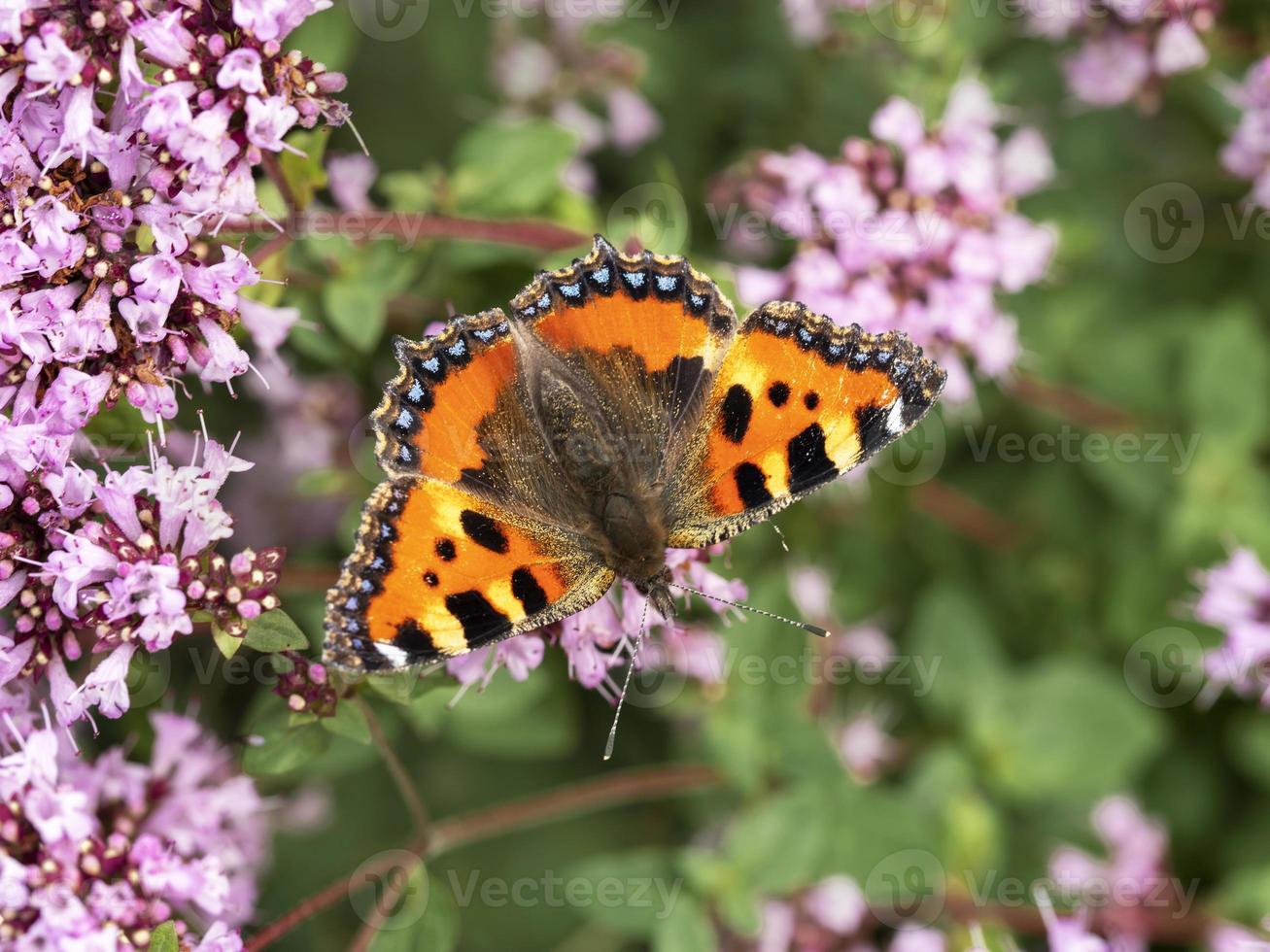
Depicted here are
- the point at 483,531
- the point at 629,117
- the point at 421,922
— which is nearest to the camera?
the point at 483,531

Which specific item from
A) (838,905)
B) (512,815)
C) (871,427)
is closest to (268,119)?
(871,427)

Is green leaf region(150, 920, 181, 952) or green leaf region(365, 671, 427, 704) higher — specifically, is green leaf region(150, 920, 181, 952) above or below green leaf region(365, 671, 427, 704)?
below

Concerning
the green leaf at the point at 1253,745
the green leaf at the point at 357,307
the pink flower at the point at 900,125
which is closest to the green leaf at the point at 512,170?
the green leaf at the point at 357,307

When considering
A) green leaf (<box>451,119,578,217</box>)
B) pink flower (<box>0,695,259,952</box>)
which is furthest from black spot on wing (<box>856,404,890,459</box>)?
pink flower (<box>0,695,259,952</box>)

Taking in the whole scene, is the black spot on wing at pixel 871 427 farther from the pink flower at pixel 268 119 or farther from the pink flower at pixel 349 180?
the pink flower at pixel 349 180

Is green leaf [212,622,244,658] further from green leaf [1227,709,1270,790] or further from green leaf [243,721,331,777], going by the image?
green leaf [1227,709,1270,790]

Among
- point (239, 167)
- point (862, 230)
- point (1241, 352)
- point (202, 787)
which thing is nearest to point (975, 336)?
point (862, 230)

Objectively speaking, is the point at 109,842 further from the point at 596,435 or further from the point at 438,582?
the point at 596,435

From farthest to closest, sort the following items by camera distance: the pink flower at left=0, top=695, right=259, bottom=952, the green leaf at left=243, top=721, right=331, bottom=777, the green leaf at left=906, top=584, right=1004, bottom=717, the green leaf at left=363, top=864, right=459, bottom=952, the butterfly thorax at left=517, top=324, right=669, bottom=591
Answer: the green leaf at left=906, top=584, right=1004, bottom=717 → the green leaf at left=363, top=864, right=459, bottom=952 → the butterfly thorax at left=517, top=324, right=669, bottom=591 → the green leaf at left=243, top=721, right=331, bottom=777 → the pink flower at left=0, top=695, right=259, bottom=952
